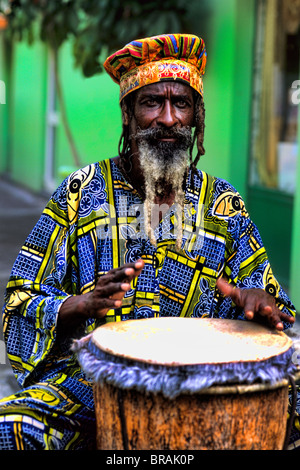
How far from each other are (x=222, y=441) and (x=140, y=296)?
2.77 feet

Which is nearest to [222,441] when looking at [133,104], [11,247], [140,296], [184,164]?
[140,296]

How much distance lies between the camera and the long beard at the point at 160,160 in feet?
9.55

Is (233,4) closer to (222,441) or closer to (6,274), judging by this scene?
(6,274)

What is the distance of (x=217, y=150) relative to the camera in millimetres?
7039

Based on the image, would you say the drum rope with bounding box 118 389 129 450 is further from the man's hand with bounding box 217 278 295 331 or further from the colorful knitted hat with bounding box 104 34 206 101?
the colorful knitted hat with bounding box 104 34 206 101

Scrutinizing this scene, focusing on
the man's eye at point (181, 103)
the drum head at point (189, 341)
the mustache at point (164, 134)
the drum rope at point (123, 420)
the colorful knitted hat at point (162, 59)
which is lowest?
the drum rope at point (123, 420)

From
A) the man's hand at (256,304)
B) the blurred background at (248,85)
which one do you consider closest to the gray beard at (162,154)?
the man's hand at (256,304)

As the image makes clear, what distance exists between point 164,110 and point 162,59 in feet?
0.65

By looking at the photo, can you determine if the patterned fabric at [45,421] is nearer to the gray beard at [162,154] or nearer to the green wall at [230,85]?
the gray beard at [162,154]

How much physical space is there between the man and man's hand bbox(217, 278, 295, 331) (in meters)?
0.02

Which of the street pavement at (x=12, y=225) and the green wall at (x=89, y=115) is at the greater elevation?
the green wall at (x=89, y=115)

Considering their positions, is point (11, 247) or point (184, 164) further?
point (11, 247)

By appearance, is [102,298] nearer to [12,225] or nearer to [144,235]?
[144,235]

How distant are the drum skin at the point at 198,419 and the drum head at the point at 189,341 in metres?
0.09
